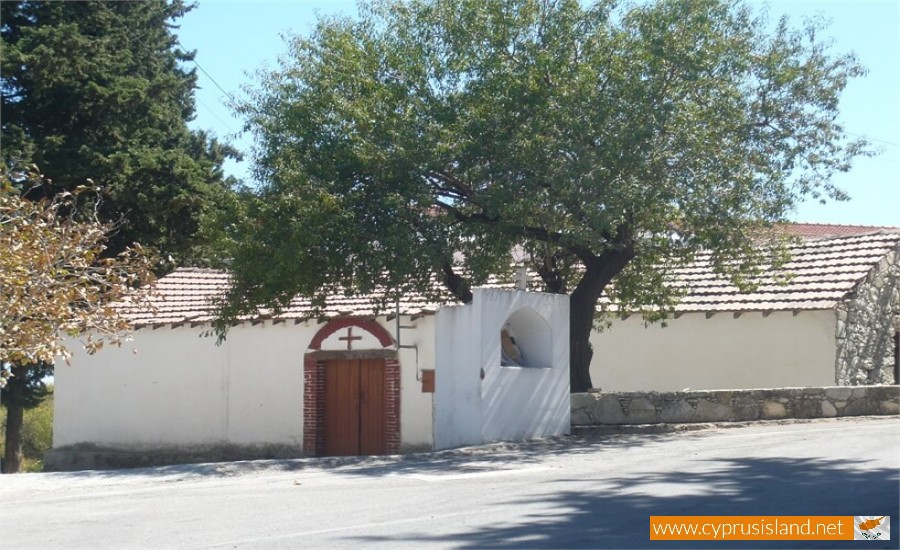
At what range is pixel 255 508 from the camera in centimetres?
1167

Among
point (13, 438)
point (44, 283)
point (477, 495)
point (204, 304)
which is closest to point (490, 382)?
point (477, 495)

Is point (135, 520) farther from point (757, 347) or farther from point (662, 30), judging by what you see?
point (757, 347)

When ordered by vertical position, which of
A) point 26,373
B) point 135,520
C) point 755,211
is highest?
point 755,211

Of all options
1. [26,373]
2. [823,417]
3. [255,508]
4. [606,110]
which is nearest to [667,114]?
[606,110]

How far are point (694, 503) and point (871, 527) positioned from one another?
1923mm

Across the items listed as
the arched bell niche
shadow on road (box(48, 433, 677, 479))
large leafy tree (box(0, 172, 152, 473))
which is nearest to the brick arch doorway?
the arched bell niche

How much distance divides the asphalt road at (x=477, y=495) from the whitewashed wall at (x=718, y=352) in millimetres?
6401

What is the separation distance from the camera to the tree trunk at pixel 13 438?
96.8ft

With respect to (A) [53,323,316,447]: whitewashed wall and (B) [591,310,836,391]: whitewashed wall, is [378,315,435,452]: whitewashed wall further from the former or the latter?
(B) [591,310,836,391]: whitewashed wall

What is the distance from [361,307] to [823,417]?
28.3 ft

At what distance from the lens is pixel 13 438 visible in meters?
30.0

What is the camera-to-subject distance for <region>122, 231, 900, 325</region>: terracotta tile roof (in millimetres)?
23516

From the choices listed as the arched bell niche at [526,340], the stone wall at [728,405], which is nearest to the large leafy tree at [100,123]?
the arched bell niche at [526,340]

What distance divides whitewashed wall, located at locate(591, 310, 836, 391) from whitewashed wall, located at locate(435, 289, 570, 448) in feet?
22.3
